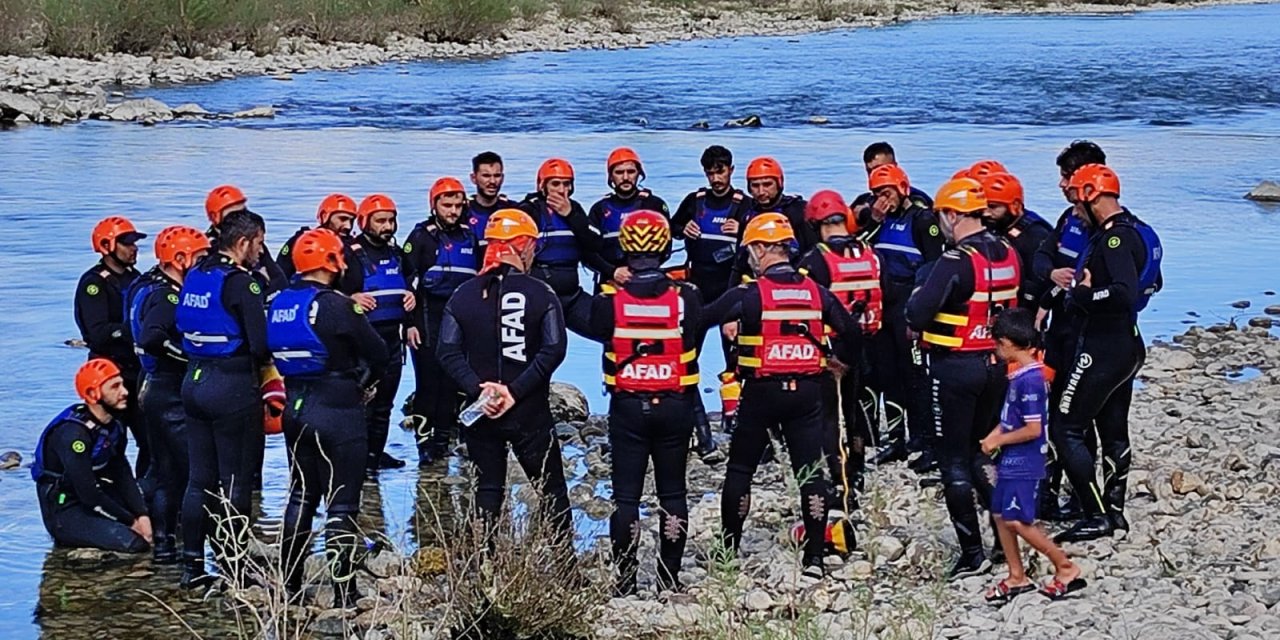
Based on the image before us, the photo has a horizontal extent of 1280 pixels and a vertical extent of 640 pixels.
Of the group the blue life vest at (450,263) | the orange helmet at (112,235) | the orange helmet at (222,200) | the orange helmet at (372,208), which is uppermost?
the orange helmet at (222,200)

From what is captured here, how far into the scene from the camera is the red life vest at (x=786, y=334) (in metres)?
8.66

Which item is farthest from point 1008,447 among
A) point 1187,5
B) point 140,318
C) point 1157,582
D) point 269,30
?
point 1187,5

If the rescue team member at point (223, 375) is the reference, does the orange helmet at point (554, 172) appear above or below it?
above

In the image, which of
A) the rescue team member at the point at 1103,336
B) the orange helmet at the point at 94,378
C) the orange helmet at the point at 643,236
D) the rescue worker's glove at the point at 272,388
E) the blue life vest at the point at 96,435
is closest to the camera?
the orange helmet at the point at 643,236

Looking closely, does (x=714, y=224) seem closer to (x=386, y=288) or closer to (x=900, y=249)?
(x=900, y=249)

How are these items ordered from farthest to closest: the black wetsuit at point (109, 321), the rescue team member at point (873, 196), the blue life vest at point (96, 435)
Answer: the rescue team member at point (873, 196)
the black wetsuit at point (109, 321)
the blue life vest at point (96, 435)

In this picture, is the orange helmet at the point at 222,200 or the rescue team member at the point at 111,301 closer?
the rescue team member at the point at 111,301

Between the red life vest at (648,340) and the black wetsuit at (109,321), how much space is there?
10.2 ft

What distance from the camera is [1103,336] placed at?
911 cm

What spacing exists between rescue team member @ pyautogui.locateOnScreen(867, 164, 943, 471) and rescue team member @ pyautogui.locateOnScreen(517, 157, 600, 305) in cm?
205

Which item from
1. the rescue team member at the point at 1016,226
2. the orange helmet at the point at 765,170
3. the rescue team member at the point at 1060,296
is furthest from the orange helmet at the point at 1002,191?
the orange helmet at the point at 765,170

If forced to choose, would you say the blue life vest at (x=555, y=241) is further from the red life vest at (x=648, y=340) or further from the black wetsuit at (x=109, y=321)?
the red life vest at (x=648, y=340)

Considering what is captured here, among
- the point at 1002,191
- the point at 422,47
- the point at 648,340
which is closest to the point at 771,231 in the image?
the point at 648,340

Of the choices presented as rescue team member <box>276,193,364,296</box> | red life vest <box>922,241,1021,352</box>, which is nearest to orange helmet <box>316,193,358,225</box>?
rescue team member <box>276,193,364,296</box>
